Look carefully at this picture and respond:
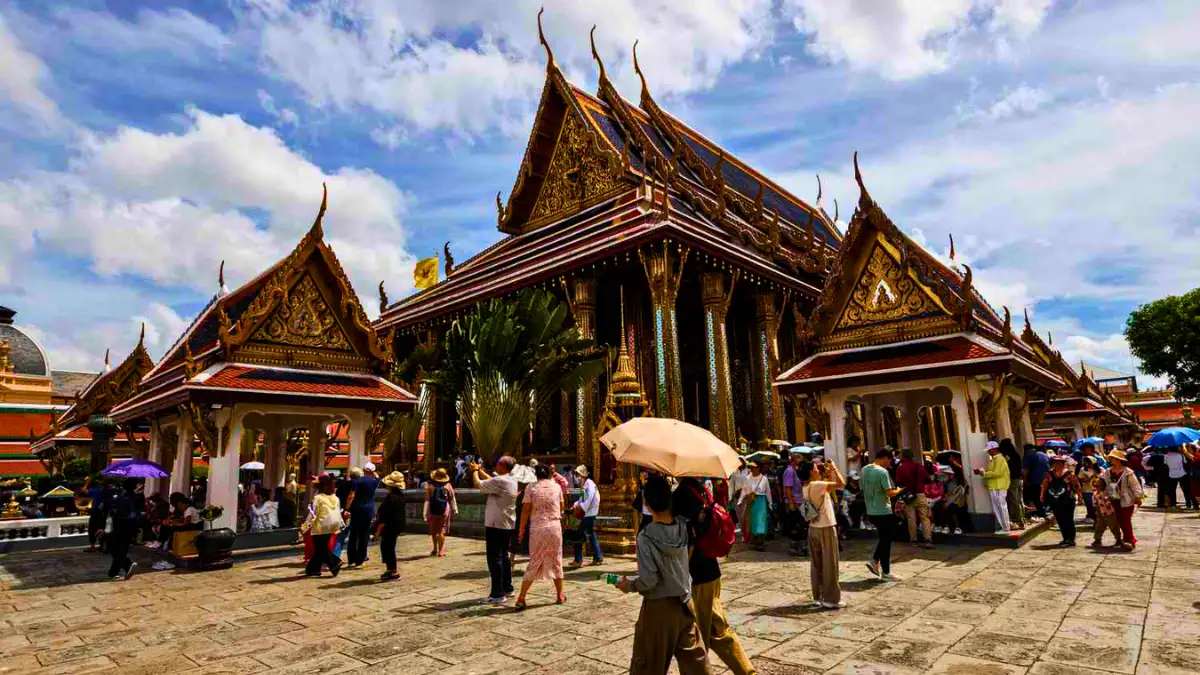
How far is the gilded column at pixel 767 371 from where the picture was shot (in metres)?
16.5

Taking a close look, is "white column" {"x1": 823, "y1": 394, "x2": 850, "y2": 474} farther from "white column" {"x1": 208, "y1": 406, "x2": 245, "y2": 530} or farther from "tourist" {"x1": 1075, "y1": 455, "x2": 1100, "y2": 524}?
"white column" {"x1": 208, "y1": 406, "x2": 245, "y2": 530}

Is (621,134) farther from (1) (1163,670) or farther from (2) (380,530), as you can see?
(1) (1163,670)

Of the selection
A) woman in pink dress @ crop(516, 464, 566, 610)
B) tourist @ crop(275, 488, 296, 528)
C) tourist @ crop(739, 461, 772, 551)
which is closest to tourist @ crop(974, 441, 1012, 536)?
tourist @ crop(739, 461, 772, 551)

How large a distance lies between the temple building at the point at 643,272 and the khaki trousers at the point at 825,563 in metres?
7.95

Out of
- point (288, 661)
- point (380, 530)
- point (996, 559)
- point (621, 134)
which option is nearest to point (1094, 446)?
point (996, 559)

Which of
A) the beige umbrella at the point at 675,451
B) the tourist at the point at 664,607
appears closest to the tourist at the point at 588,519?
the beige umbrella at the point at 675,451

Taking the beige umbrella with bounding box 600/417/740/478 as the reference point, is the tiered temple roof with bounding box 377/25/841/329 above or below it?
above

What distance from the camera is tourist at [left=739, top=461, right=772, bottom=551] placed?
9180 mm

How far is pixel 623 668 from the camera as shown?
409 centimetres

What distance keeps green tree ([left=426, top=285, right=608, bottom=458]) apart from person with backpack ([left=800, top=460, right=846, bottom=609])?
8048 millimetres

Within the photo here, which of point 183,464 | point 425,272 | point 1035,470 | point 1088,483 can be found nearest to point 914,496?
point 1035,470

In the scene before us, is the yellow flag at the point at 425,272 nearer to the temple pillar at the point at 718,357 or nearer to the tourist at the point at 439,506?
the temple pillar at the point at 718,357

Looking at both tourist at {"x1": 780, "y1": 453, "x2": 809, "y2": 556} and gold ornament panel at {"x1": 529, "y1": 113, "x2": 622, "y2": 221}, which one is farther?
gold ornament panel at {"x1": 529, "y1": 113, "x2": 622, "y2": 221}

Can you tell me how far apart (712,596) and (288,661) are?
294 cm
